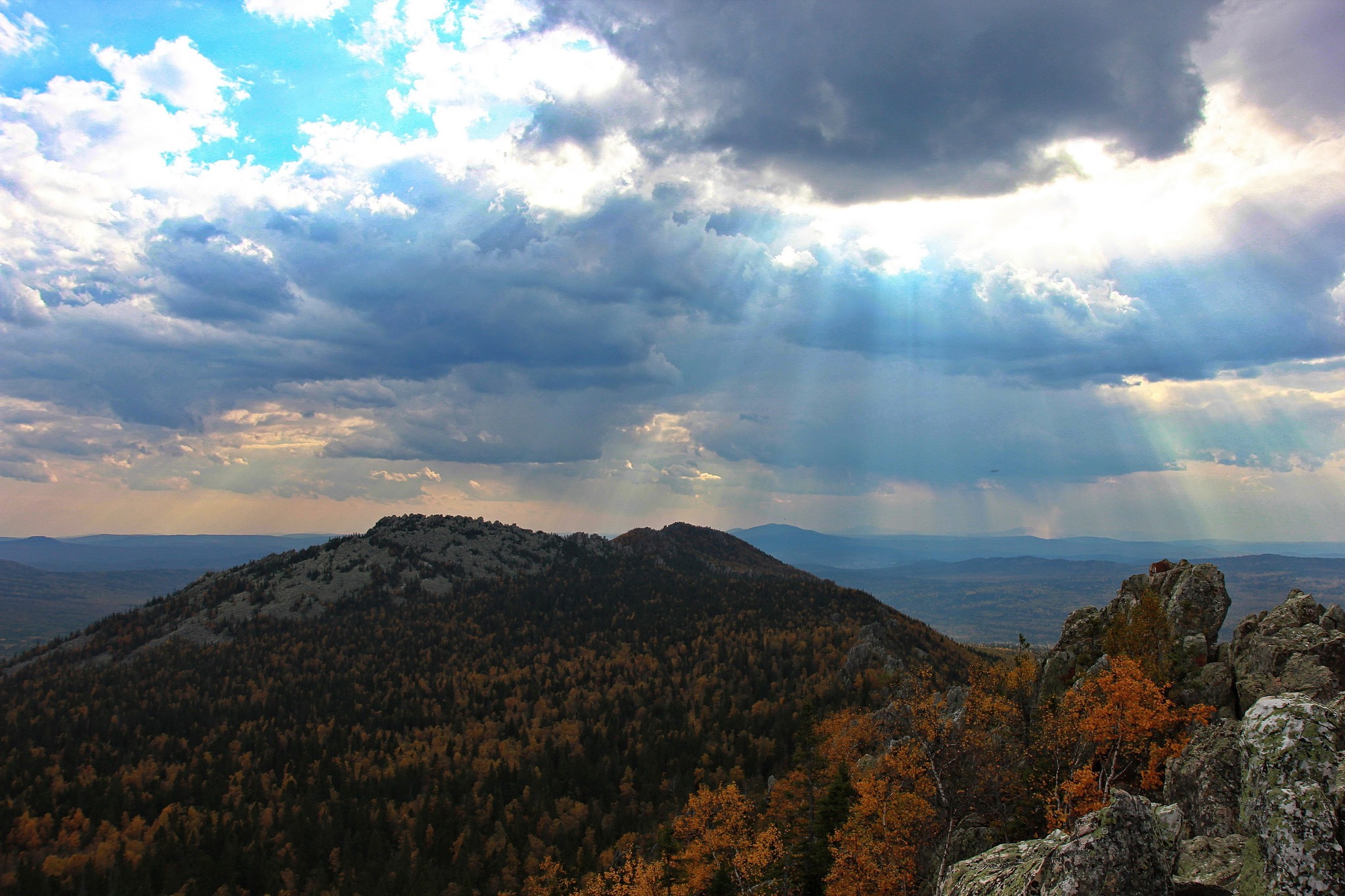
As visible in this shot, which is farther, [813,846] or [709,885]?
[709,885]

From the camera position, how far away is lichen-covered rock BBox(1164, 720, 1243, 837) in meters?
40.2

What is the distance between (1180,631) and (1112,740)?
33321 mm

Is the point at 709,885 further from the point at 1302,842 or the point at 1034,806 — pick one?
the point at 1302,842

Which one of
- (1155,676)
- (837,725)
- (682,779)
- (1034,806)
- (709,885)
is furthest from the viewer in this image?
(682,779)

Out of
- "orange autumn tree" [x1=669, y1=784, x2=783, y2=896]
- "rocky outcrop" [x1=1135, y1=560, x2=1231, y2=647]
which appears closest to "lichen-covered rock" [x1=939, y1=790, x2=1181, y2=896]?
"orange autumn tree" [x1=669, y1=784, x2=783, y2=896]

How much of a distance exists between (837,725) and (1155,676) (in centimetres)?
6518

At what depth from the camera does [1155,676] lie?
71.0m

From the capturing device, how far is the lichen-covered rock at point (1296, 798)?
17.9 m

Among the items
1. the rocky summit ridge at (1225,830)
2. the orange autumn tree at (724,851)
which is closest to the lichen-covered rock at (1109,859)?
the rocky summit ridge at (1225,830)

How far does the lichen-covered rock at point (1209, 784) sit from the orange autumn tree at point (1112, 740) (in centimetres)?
705

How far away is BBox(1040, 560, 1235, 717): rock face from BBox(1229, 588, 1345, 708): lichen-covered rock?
3620 millimetres

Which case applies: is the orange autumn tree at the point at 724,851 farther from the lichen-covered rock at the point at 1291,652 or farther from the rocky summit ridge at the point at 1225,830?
the lichen-covered rock at the point at 1291,652

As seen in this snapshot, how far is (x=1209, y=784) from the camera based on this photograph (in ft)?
138

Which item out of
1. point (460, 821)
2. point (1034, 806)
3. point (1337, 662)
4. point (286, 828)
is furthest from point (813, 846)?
point (286, 828)
